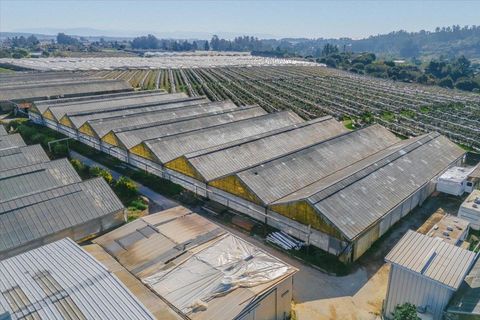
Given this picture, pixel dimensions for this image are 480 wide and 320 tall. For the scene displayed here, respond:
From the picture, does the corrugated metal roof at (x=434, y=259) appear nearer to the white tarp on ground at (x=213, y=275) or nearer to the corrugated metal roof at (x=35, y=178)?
the white tarp on ground at (x=213, y=275)

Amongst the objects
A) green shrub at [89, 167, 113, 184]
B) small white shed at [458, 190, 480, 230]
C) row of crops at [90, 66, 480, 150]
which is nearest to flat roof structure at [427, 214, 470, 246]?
small white shed at [458, 190, 480, 230]

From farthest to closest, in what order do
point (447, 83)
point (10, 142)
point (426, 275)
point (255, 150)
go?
point (447, 83) < point (10, 142) < point (255, 150) < point (426, 275)

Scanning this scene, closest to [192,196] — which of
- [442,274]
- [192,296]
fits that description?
[192,296]

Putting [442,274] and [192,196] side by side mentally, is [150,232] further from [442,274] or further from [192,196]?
[442,274]

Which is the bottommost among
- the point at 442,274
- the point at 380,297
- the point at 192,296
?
the point at 380,297

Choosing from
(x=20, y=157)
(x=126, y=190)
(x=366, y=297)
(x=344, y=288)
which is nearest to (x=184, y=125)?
(x=126, y=190)

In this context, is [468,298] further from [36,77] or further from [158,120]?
[36,77]
